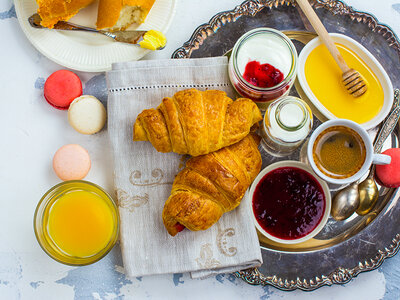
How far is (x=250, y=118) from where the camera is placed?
142 centimetres

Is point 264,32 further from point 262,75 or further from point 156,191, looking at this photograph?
point 156,191

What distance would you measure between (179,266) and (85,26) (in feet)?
3.41

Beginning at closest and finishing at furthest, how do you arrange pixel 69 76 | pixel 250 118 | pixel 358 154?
pixel 250 118 < pixel 358 154 < pixel 69 76

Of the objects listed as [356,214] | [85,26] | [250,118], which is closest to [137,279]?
[250,118]

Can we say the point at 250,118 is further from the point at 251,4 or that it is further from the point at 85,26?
the point at 85,26

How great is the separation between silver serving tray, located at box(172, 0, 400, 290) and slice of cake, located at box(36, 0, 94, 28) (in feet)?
1.44

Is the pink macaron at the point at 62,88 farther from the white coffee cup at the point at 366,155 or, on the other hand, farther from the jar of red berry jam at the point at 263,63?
the white coffee cup at the point at 366,155

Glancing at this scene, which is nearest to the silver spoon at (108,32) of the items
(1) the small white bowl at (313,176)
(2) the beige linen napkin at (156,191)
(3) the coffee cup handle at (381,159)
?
(2) the beige linen napkin at (156,191)

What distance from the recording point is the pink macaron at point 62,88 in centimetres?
163

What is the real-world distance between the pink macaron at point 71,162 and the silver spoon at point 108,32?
47cm

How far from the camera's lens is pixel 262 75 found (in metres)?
1.50

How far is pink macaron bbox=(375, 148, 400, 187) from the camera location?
62.3 inches

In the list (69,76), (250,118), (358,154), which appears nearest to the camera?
(250,118)

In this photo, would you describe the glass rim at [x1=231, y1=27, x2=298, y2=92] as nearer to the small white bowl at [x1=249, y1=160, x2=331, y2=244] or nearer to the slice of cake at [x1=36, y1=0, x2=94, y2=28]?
the small white bowl at [x1=249, y1=160, x2=331, y2=244]
